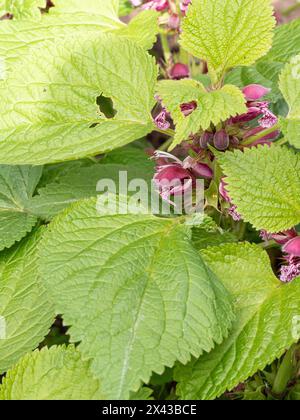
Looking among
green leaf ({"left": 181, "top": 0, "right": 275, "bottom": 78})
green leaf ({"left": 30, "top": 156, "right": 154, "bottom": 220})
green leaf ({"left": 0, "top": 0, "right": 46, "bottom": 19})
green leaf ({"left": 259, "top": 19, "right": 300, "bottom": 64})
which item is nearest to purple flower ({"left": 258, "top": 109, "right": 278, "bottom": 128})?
green leaf ({"left": 181, "top": 0, "right": 275, "bottom": 78})

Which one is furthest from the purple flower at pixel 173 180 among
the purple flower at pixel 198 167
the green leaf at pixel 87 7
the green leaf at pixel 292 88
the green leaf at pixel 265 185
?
the green leaf at pixel 87 7

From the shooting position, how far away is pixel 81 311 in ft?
3.32

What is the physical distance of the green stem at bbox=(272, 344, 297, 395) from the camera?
50.0 inches

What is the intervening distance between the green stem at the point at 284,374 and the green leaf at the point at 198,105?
18.2 inches

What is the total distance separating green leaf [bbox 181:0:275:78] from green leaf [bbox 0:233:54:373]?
→ 0.54m

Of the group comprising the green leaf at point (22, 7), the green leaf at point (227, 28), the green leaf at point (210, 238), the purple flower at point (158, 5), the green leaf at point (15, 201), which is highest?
the green leaf at point (227, 28)

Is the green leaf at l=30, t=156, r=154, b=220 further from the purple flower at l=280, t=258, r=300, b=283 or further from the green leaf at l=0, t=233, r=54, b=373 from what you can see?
the purple flower at l=280, t=258, r=300, b=283

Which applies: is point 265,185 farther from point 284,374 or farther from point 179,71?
point 179,71

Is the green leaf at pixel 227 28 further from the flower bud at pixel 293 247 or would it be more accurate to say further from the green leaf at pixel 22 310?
the green leaf at pixel 22 310

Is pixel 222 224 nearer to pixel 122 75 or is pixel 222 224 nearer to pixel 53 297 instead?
pixel 122 75

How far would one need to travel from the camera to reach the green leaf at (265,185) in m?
1.16
